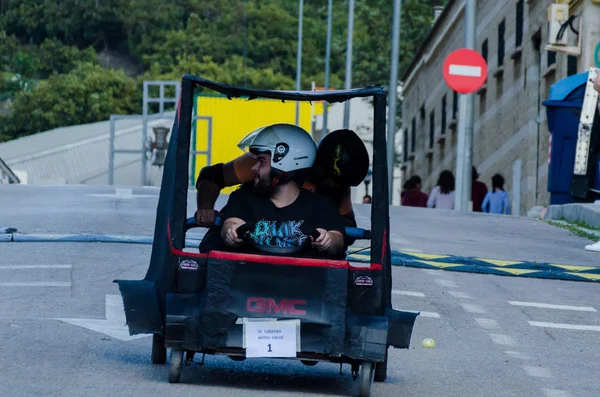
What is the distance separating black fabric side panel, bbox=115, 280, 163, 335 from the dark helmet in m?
1.12

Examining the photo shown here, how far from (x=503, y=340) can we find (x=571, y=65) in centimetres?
2200

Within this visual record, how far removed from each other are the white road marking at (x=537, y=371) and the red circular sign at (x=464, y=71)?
20.3 meters

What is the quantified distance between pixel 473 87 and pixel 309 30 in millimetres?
85968

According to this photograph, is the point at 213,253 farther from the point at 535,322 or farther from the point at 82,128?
the point at 82,128

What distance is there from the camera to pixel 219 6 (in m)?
125

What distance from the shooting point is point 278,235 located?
7.79m

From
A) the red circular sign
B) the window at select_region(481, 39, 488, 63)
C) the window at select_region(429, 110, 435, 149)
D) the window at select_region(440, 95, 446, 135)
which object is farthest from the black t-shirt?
the window at select_region(429, 110, 435, 149)

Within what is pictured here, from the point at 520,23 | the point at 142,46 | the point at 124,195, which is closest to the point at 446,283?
the point at 124,195

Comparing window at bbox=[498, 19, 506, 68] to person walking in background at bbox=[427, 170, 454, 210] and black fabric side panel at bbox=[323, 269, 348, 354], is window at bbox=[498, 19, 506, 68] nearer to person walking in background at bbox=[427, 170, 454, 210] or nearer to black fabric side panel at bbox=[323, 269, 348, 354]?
person walking in background at bbox=[427, 170, 454, 210]

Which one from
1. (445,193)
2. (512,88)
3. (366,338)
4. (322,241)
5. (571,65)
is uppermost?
(571,65)

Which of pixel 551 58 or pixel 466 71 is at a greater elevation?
pixel 551 58

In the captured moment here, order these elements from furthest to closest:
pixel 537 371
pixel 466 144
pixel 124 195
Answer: pixel 466 144
pixel 124 195
pixel 537 371

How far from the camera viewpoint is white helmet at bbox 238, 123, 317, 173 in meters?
7.82

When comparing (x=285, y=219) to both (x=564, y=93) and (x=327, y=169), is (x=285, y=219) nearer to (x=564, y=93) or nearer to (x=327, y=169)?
(x=327, y=169)
